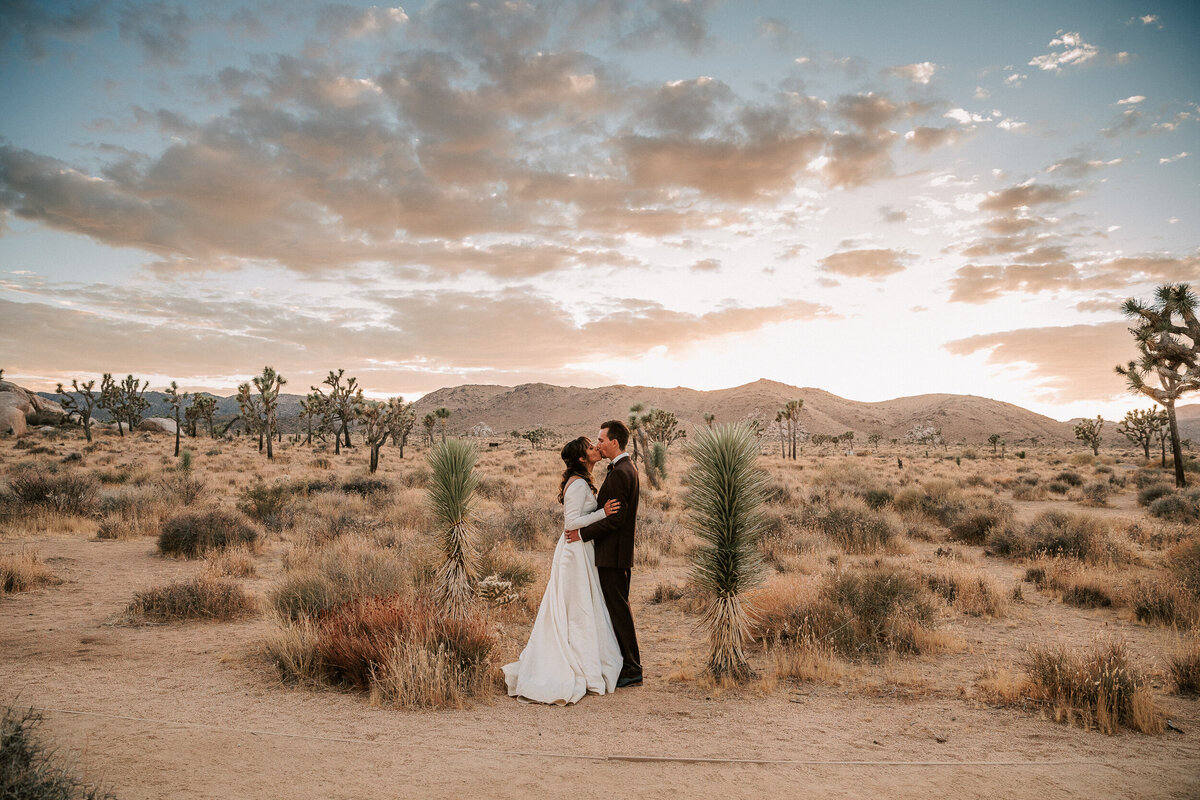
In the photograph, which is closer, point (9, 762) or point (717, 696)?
point (9, 762)

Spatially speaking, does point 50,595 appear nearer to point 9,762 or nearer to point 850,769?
point 9,762

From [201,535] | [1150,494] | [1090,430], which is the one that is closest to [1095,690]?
[201,535]

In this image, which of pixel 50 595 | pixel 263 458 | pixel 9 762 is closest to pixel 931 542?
pixel 9 762

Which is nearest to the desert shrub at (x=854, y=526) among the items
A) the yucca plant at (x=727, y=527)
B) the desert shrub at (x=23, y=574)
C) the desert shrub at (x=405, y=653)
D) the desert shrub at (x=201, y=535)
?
the yucca plant at (x=727, y=527)

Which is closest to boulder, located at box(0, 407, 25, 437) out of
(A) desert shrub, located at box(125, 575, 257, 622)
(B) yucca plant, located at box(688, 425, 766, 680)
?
(A) desert shrub, located at box(125, 575, 257, 622)

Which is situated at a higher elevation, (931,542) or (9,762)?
(9,762)

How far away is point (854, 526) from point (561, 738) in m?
11.6

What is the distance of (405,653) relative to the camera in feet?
21.4

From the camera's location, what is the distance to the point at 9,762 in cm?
327

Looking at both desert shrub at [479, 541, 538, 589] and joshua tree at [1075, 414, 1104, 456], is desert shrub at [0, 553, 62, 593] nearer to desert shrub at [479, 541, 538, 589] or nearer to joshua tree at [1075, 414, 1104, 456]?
desert shrub at [479, 541, 538, 589]

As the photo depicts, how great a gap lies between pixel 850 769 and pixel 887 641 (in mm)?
3523

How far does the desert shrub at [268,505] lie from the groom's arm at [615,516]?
1247 centimetres

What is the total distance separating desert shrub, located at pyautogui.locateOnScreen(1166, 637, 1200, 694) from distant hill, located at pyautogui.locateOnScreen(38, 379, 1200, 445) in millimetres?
119194

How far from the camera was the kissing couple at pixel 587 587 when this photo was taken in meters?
6.46
